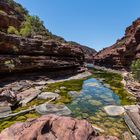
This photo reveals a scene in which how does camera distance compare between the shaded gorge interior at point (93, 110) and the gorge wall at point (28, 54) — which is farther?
the gorge wall at point (28, 54)

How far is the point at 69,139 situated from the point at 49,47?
3801cm

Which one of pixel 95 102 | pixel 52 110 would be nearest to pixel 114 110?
pixel 95 102

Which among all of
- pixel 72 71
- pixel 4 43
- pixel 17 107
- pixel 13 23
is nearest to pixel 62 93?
pixel 17 107

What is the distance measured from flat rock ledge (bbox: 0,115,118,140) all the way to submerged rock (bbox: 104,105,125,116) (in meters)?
11.9

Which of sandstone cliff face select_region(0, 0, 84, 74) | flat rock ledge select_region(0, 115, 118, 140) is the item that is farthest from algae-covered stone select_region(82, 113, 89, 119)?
sandstone cliff face select_region(0, 0, 84, 74)

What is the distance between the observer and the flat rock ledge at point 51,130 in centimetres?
962

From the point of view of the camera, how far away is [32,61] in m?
39.1

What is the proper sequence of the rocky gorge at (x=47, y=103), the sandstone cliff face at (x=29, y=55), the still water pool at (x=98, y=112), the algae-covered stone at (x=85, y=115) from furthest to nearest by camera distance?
the sandstone cliff face at (x=29, y=55) → the algae-covered stone at (x=85, y=115) → the still water pool at (x=98, y=112) → the rocky gorge at (x=47, y=103)

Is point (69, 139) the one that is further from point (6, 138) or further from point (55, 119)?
point (6, 138)

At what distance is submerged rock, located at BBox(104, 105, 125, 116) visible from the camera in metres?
22.2

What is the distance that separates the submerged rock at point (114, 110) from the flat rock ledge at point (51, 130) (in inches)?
470

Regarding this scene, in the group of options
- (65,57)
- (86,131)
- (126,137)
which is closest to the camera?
(86,131)

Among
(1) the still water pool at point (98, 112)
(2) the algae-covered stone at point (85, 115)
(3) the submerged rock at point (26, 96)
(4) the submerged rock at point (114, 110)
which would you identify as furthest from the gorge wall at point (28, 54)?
(4) the submerged rock at point (114, 110)

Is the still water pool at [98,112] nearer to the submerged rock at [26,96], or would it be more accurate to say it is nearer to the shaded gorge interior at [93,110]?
the shaded gorge interior at [93,110]
